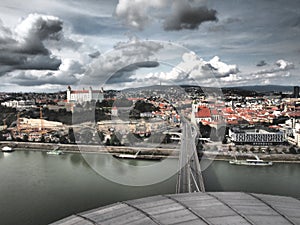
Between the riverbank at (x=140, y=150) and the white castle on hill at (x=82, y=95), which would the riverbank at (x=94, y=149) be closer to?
the riverbank at (x=140, y=150)

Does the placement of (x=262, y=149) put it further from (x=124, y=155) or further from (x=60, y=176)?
(x=60, y=176)

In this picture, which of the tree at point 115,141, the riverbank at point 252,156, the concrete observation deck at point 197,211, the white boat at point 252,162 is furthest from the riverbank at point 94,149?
the concrete observation deck at point 197,211

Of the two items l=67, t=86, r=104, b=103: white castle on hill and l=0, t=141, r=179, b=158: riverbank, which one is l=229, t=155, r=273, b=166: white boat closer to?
l=0, t=141, r=179, b=158: riverbank

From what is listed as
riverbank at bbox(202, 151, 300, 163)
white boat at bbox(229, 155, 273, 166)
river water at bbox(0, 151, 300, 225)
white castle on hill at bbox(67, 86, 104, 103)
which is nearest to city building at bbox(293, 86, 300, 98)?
white castle on hill at bbox(67, 86, 104, 103)

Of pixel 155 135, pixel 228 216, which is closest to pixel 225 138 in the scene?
pixel 155 135

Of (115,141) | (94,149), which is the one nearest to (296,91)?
(115,141)
